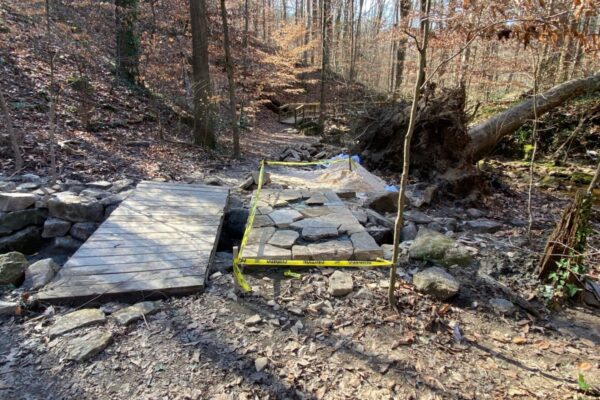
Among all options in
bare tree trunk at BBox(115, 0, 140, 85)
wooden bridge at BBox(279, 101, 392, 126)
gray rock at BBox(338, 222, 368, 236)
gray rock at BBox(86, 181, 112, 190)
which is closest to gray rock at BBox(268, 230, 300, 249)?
gray rock at BBox(338, 222, 368, 236)

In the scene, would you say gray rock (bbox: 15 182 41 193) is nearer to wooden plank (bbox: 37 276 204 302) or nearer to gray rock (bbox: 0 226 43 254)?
gray rock (bbox: 0 226 43 254)

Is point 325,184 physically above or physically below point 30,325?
above

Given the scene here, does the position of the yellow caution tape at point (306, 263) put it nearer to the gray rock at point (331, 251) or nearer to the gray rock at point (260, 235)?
the gray rock at point (331, 251)

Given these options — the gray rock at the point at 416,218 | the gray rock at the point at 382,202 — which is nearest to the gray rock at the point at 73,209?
the gray rock at the point at 382,202

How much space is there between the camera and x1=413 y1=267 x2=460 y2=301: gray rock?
3.01m

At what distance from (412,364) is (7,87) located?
959 centimetres

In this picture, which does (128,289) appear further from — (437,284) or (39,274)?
(437,284)

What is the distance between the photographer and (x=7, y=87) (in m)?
7.73

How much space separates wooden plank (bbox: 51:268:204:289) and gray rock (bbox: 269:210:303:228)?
124cm

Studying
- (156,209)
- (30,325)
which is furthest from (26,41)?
(30,325)

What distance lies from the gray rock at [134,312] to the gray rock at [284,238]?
1.31 m

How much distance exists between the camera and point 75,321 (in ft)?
8.55

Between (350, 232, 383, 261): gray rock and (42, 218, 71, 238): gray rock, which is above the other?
(350, 232, 383, 261): gray rock

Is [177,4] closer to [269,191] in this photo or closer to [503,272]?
[269,191]
